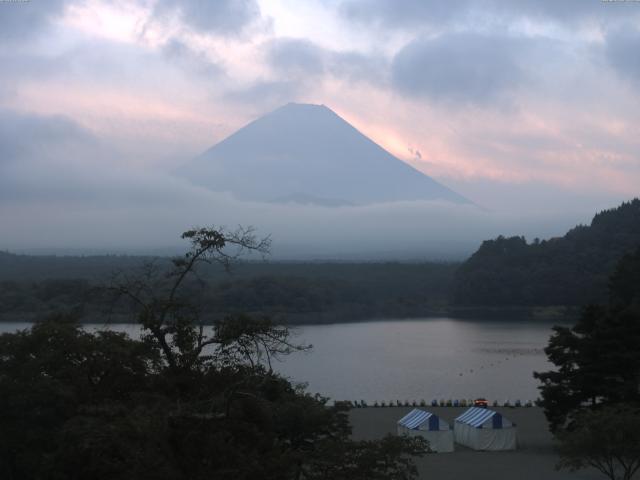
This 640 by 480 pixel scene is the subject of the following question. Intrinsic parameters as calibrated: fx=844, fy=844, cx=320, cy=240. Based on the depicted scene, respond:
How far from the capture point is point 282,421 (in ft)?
27.1

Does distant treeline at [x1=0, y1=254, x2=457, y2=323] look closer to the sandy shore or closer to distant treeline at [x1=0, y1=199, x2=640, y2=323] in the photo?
distant treeline at [x1=0, y1=199, x2=640, y2=323]

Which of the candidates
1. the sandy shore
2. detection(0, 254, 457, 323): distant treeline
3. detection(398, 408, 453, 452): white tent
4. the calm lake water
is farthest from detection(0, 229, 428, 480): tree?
detection(0, 254, 457, 323): distant treeline

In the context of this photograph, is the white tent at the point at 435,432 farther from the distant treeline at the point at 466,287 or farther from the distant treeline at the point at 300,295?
the distant treeline at the point at 466,287

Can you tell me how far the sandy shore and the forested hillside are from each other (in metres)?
32.1

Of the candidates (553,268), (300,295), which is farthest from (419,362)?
(553,268)

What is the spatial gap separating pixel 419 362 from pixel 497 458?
14403mm

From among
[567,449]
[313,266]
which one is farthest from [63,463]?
[313,266]

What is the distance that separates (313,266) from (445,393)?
57.0 m

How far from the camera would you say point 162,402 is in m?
4.93

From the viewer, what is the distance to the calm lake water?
20973 mm

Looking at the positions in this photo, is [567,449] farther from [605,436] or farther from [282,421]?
[282,421]

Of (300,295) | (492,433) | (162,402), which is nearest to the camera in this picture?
(162,402)

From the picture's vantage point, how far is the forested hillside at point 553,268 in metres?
49.8

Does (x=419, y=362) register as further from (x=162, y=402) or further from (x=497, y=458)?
(x=162, y=402)
